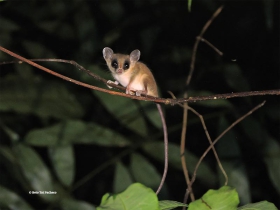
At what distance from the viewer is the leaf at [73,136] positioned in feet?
7.99

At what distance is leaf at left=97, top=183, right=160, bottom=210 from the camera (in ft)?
2.92

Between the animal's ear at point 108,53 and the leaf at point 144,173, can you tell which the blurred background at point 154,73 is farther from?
the animal's ear at point 108,53

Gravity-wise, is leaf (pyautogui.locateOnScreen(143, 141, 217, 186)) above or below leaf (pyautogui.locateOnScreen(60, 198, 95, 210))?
above

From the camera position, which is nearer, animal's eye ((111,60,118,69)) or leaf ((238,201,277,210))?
leaf ((238,201,277,210))

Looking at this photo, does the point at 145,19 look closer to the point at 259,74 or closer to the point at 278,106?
the point at 259,74

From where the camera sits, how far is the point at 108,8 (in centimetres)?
311

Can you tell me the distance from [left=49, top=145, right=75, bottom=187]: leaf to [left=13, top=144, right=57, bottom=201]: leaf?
0.23 ft

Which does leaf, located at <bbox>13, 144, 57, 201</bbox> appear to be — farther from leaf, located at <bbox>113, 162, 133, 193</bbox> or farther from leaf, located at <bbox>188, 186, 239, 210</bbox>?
leaf, located at <bbox>188, 186, 239, 210</bbox>

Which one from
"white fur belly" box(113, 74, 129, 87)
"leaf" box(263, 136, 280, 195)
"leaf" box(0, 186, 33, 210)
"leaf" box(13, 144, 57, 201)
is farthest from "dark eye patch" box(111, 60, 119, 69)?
"leaf" box(263, 136, 280, 195)

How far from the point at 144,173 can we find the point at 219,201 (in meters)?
1.45

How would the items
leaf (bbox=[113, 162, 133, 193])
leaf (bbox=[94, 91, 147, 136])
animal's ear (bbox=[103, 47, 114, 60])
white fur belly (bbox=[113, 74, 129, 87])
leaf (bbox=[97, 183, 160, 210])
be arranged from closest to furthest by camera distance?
1. leaf (bbox=[97, 183, 160, 210])
2. animal's ear (bbox=[103, 47, 114, 60])
3. white fur belly (bbox=[113, 74, 129, 87])
4. leaf (bbox=[113, 162, 133, 193])
5. leaf (bbox=[94, 91, 147, 136])

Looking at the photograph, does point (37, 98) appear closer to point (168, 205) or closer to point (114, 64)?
point (114, 64)

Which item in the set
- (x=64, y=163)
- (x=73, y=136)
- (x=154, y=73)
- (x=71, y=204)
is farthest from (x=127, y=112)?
(x=154, y=73)

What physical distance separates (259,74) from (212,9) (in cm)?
54
